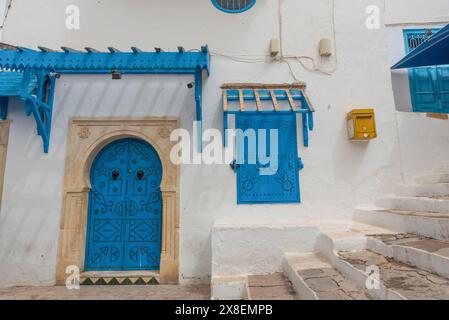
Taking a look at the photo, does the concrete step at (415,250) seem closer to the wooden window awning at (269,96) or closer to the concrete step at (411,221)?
the concrete step at (411,221)

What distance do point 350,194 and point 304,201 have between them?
848 millimetres

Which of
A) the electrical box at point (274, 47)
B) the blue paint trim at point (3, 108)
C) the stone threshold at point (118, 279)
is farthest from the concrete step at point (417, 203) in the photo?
the blue paint trim at point (3, 108)

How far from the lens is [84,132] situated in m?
4.96

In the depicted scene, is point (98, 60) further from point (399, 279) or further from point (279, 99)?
point (399, 279)

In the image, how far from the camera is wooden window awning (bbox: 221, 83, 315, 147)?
4.96m

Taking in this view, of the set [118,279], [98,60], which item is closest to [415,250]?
[118,279]

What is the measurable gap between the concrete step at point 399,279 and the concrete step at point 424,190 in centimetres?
160

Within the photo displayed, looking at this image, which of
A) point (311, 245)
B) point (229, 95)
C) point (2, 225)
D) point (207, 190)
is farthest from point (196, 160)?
point (2, 225)

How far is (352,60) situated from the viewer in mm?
5270

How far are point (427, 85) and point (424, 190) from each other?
90.9 inches

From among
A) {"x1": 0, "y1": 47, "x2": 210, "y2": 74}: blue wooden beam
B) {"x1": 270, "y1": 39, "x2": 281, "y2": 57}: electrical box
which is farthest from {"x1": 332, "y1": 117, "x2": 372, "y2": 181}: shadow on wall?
{"x1": 0, "y1": 47, "x2": 210, "y2": 74}: blue wooden beam

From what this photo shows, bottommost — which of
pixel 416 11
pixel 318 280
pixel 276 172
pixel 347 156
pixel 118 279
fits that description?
pixel 118 279

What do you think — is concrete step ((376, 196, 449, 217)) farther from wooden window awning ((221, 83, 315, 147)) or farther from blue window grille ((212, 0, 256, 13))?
blue window grille ((212, 0, 256, 13))

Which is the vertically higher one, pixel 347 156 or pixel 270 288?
pixel 347 156
